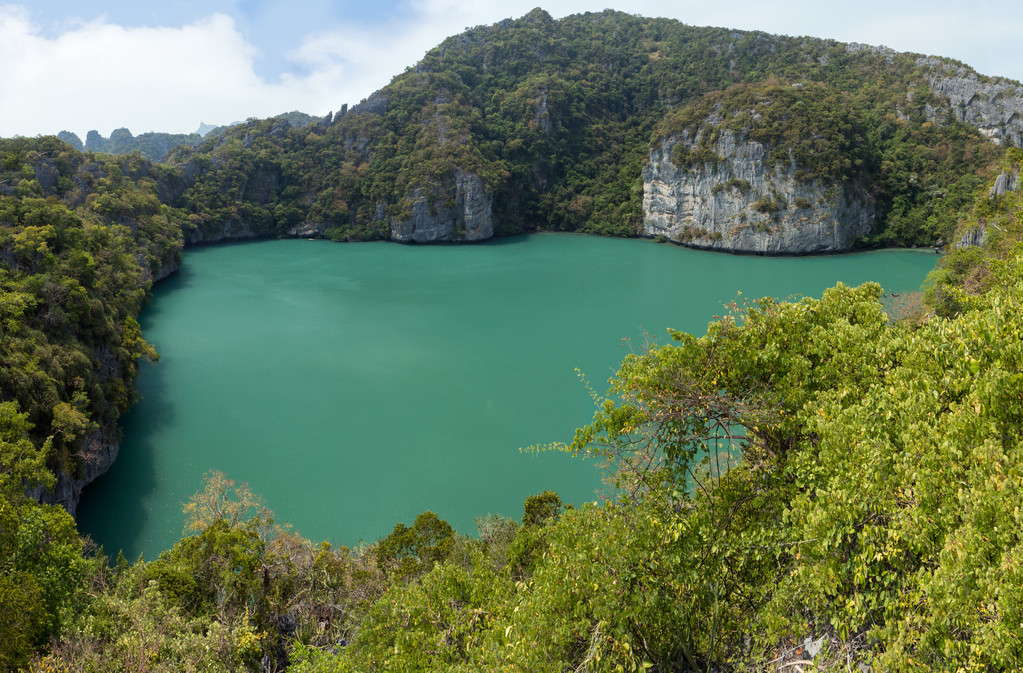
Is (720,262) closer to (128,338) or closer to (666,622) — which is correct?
(128,338)

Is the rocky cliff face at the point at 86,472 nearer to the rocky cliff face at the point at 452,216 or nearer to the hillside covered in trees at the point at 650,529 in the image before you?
the hillside covered in trees at the point at 650,529

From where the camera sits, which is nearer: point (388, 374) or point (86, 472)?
point (86, 472)

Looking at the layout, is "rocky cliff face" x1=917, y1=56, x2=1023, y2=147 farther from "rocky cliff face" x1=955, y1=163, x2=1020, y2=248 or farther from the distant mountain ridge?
the distant mountain ridge

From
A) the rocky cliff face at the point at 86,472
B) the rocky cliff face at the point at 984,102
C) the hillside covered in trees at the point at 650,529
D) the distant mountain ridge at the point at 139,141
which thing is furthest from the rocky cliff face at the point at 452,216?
the distant mountain ridge at the point at 139,141

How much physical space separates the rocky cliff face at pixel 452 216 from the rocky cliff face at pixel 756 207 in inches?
771

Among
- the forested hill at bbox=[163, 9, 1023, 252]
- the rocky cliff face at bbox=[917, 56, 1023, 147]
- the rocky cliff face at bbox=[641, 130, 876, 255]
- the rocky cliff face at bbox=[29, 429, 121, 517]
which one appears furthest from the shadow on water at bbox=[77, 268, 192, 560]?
the rocky cliff face at bbox=[917, 56, 1023, 147]

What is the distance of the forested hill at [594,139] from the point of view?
4859 cm

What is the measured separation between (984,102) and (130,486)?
72052 mm

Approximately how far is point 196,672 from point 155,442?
14742 millimetres

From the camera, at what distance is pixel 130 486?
16422 millimetres

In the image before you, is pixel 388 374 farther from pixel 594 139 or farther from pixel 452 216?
pixel 594 139

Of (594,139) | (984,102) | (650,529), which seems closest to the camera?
(650,529)

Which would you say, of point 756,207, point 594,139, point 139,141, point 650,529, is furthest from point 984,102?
point 139,141

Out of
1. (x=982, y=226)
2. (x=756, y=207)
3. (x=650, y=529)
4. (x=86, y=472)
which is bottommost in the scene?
(x=86, y=472)
